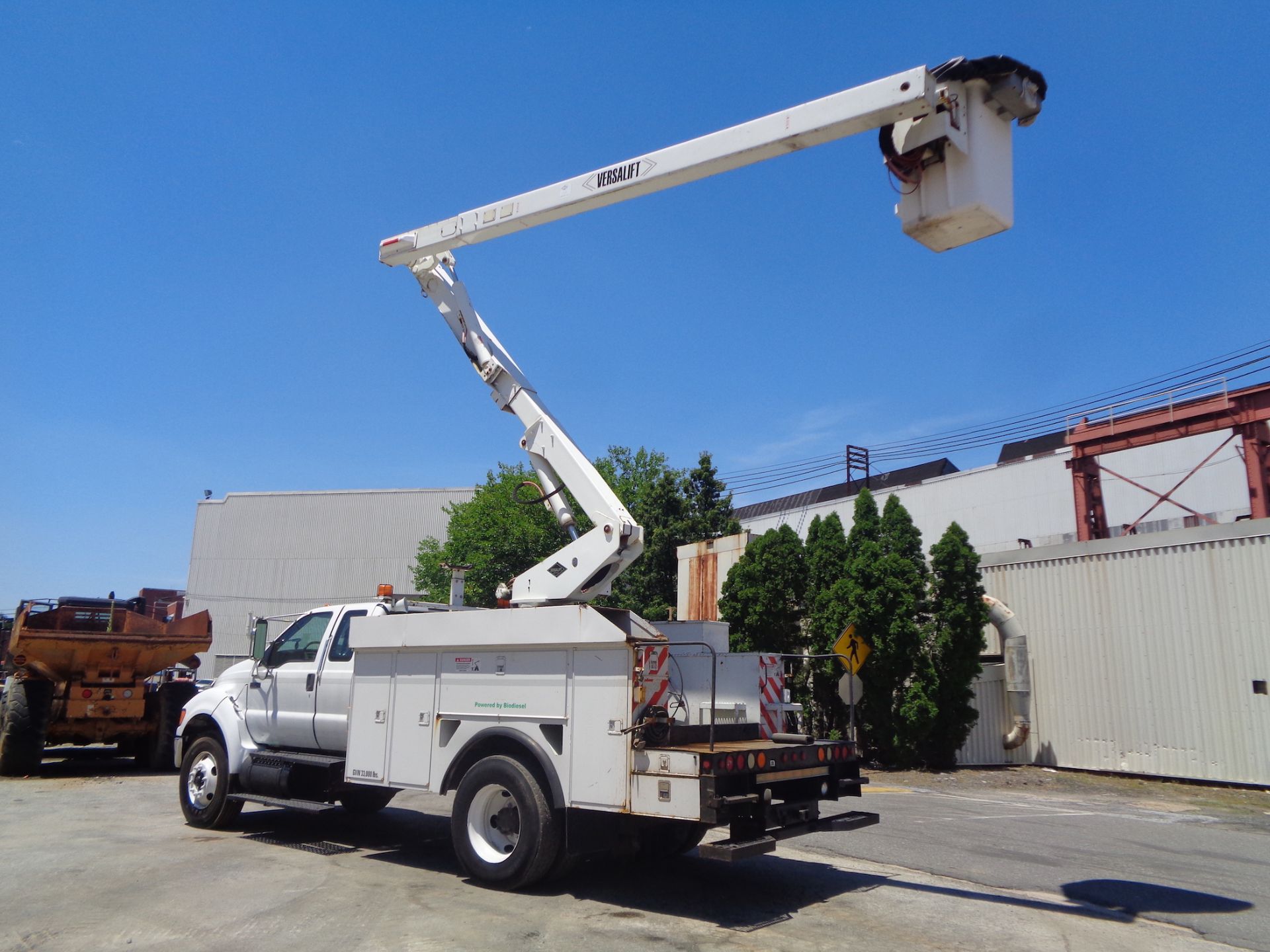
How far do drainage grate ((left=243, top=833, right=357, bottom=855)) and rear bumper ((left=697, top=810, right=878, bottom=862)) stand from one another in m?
4.08

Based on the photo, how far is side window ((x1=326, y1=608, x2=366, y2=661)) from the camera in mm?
9406

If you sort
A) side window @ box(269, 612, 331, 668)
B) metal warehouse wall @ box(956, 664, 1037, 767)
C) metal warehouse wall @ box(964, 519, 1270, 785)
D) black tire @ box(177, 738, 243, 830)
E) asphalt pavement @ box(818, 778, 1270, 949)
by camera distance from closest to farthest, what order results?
asphalt pavement @ box(818, 778, 1270, 949)
side window @ box(269, 612, 331, 668)
black tire @ box(177, 738, 243, 830)
metal warehouse wall @ box(964, 519, 1270, 785)
metal warehouse wall @ box(956, 664, 1037, 767)

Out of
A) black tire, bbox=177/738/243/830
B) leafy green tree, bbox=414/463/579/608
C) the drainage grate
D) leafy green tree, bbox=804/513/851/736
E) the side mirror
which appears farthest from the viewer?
leafy green tree, bbox=414/463/579/608

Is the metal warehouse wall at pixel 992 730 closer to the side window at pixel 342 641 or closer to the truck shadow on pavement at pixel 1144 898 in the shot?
the truck shadow on pavement at pixel 1144 898

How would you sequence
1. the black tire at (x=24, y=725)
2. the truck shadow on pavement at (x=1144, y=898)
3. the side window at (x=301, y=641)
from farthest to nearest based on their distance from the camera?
the black tire at (x=24, y=725) → the side window at (x=301, y=641) → the truck shadow on pavement at (x=1144, y=898)

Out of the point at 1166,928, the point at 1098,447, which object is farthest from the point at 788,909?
the point at 1098,447

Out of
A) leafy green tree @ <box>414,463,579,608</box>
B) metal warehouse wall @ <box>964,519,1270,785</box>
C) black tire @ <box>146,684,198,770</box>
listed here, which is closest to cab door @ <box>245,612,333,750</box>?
black tire @ <box>146,684,198,770</box>

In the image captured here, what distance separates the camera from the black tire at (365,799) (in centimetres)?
980

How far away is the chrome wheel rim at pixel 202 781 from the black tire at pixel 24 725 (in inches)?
243

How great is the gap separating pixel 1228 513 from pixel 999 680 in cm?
1815

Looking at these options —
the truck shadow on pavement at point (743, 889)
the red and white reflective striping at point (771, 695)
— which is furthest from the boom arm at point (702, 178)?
the truck shadow on pavement at point (743, 889)

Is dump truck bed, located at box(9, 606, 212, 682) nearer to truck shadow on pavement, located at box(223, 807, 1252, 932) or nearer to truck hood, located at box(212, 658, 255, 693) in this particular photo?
truck hood, located at box(212, 658, 255, 693)

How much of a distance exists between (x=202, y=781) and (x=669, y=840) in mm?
5518

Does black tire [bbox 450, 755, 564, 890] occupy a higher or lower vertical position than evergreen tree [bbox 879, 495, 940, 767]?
lower
